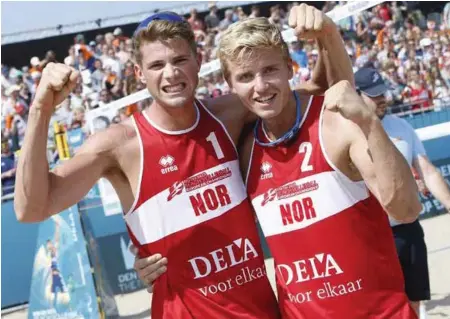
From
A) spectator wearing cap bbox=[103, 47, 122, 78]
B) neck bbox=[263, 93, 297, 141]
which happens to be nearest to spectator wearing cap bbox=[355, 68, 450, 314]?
neck bbox=[263, 93, 297, 141]

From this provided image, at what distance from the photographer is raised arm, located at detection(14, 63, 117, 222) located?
104 inches

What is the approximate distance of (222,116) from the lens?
315 centimetres

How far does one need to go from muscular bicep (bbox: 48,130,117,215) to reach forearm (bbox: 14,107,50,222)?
0.07 metres

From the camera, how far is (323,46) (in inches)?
120

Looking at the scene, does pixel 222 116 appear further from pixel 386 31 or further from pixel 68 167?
pixel 386 31

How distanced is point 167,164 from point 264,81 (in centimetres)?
53

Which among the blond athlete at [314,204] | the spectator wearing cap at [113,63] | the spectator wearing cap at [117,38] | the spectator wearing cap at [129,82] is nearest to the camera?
the blond athlete at [314,204]

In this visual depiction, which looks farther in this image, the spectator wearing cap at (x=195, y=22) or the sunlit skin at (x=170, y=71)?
the spectator wearing cap at (x=195, y=22)

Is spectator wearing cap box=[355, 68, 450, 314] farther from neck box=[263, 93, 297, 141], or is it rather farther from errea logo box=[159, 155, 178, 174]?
errea logo box=[159, 155, 178, 174]

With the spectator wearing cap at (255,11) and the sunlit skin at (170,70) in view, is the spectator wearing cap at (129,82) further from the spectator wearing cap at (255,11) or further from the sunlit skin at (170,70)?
the sunlit skin at (170,70)

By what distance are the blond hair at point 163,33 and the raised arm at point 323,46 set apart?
417 mm

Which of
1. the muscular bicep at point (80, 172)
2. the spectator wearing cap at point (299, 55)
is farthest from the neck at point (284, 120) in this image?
the spectator wearing cap at point (299, 55)

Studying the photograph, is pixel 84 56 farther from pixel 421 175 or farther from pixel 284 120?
pixel 284 120

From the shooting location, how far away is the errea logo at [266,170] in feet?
9.33
